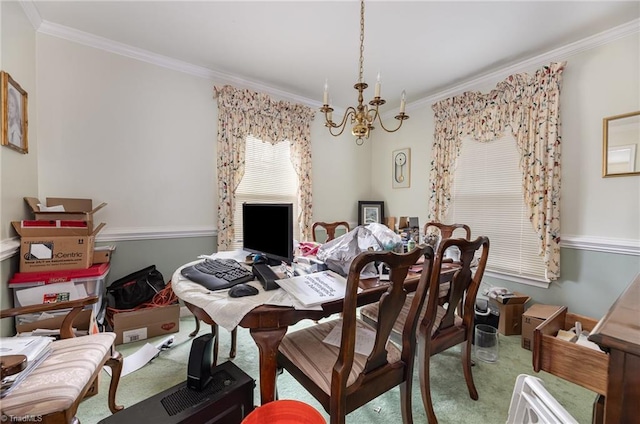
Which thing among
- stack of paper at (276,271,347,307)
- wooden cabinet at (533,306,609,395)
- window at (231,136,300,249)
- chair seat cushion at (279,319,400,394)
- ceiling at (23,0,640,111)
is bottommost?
chair seat cushion at (279,319,400,394)

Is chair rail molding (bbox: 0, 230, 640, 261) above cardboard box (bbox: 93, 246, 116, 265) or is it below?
above

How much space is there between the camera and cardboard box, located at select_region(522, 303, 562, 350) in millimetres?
2213

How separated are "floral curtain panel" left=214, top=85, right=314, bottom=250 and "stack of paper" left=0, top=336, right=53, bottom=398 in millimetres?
1689

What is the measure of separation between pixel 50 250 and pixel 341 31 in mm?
2793

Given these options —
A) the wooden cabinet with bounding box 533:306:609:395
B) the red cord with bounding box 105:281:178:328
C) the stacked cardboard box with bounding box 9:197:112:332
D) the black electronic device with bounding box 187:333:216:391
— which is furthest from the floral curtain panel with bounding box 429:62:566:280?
the stacked cardboard box with bounding box 9:197:112:332

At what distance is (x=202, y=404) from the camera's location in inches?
42.1

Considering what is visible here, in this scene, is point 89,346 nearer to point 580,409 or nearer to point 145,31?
point 145,31

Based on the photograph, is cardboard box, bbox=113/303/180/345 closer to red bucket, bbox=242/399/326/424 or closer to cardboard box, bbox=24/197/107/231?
cardboard box, bbox=24/197/107/231

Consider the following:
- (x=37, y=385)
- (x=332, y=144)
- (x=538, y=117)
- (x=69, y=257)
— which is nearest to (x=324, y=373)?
(x=37, y=385)

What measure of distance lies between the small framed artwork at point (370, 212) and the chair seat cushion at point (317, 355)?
2745 mm

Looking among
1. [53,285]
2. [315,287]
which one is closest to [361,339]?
[315,287]

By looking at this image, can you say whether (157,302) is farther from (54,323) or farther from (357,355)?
(357,355)

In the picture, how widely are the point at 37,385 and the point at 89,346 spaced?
0.27 m

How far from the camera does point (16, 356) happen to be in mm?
1041
